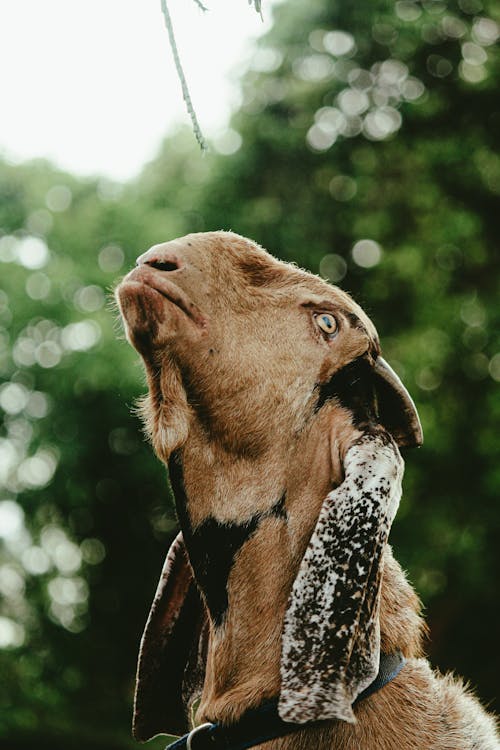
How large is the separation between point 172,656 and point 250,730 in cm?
103

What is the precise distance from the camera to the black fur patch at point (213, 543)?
11.6 feet

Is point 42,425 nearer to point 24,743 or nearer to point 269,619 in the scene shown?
point 24,743

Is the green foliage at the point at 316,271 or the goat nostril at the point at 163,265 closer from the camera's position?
the goat nostril at the point at 163,265

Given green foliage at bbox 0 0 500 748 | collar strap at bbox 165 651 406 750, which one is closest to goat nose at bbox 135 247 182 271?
collar strap at bbox 165 651 406 750

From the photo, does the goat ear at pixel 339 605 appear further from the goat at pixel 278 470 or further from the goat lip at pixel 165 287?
the goat lip at pixel 165 287

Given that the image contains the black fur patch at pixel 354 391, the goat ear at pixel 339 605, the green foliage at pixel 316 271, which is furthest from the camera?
the green foliage at pixel 316 271

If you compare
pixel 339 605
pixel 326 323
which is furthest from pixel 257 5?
pixel 339 605

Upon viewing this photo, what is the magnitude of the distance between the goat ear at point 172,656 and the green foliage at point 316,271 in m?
16.4

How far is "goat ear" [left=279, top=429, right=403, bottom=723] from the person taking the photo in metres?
3.03

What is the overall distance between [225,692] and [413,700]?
0.77 meters

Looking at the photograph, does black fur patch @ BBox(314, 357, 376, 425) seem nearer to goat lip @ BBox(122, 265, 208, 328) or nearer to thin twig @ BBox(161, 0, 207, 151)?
goat lip @ BBox(122, 265, 208, 328)

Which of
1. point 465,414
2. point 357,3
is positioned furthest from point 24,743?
point 357,3

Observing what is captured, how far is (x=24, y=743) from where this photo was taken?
18938 mm

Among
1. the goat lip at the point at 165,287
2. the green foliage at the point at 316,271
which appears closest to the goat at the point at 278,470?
the goat lip at the point at 165,287
